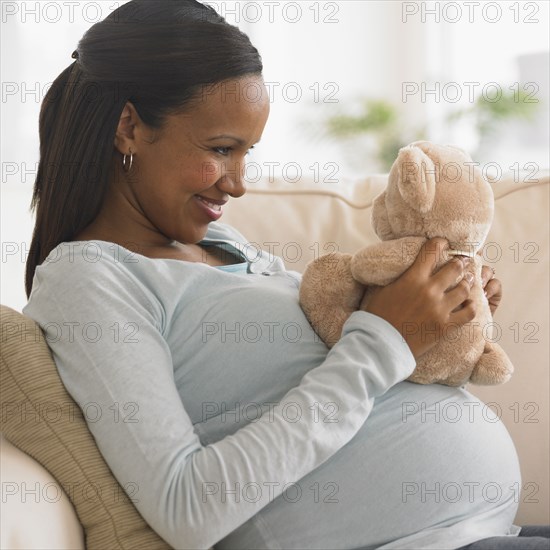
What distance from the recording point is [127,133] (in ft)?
3.83

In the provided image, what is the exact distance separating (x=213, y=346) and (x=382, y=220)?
27 centimetres

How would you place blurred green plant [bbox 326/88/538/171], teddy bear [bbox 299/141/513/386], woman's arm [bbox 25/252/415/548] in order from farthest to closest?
blurred green plant [bbox 326/88/538/171] < teddy bear [bbox 299/141/513/386] < woman's arm [bbox 25/252/415/548]

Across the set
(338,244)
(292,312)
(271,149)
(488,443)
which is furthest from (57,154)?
(271,149)

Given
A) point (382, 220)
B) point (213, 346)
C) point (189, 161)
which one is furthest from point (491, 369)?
point (189, 161)

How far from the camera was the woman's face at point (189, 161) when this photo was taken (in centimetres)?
113

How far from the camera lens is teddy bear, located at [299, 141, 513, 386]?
103 cm

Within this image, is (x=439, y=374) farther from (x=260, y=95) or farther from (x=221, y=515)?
(x=260, y=95)

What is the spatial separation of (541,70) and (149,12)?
11.4 ft

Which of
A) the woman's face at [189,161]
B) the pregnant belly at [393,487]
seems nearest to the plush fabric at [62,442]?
the pregnant belly at [393,487]

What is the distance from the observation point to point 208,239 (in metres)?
1.32

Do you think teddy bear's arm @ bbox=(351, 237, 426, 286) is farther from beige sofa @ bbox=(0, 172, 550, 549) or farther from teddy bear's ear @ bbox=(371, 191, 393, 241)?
beige sofa @ bbox=(0, 172, 550, 549)

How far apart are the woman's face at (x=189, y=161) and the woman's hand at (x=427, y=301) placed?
293 mm

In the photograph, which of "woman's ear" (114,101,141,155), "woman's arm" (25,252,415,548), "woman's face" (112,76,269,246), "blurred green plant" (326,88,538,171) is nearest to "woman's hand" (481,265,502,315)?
"woman's arm" (25,252,415,548)

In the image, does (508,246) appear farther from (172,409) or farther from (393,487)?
(172,409)
